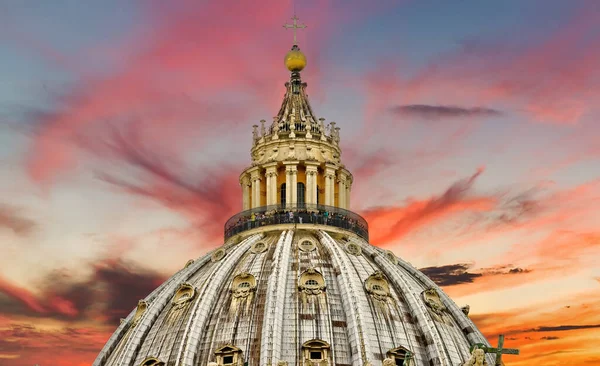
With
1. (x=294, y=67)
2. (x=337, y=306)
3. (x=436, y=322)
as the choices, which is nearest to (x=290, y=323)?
(x=337, y=306)

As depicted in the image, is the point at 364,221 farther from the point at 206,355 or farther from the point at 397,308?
the point at 206,355

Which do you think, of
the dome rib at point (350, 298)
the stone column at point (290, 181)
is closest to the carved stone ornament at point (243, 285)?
the dome rib at point (350, 298)

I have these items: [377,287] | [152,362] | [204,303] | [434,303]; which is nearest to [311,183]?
[377,287]

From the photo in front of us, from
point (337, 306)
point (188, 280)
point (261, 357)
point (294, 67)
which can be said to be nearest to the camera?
point (261, 357)

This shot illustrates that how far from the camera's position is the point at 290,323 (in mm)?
84438

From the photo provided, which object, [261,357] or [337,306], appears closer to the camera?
[261,357]

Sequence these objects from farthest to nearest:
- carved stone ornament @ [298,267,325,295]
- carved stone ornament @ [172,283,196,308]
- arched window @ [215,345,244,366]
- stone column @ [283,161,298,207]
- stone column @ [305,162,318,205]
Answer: stone column @ [305,162,318,205] → stone column @ [283,161,298,207] → carved stone ornament @ [172,283,196,308] → carved stone ornament @ [298,267,325,295] → arched window @ [215,345,244,366]

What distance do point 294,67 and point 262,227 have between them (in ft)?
57.4

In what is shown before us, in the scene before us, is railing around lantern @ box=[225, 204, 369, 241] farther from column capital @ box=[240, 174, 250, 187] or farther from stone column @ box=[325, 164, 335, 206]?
column capital @ box=[240, 174, 250, 187]

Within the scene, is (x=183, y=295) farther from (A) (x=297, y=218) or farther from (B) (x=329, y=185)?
(B) (x=329, y=185)

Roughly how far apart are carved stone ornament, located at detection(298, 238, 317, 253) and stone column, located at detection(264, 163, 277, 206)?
7.17 meters

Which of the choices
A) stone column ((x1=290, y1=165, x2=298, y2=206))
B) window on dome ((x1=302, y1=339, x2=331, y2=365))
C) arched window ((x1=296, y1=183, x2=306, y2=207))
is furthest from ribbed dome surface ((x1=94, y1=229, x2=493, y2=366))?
arched window ((x1=296, y1=183, x2=306, y2=207))

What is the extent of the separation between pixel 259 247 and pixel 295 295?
7.95 m

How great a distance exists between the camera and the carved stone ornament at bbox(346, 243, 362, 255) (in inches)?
3703
